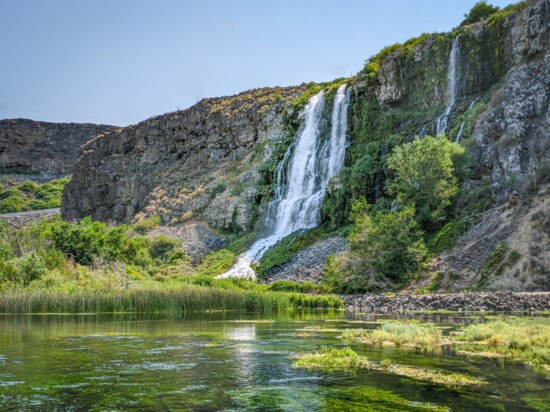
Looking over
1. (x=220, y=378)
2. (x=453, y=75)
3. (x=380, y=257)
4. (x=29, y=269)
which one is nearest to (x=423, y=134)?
(x=453, y=75)

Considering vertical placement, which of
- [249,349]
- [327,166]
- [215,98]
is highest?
[215,98]

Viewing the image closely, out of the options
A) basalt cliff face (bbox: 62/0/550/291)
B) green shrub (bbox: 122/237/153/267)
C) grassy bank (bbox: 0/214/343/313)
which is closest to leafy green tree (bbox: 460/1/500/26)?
basalt cliff face (bbox: 62/0/550/291)

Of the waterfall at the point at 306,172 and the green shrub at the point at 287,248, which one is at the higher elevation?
the waterfall at the point at 306,172

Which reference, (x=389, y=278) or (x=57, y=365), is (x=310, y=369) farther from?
(x=389, y=278)

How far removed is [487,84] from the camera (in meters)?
53.2

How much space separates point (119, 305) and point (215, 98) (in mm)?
66619

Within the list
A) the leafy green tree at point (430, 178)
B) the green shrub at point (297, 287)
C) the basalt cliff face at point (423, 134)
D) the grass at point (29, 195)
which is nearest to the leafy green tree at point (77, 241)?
the green shrub at point (297, 287)

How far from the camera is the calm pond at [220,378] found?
9375mm

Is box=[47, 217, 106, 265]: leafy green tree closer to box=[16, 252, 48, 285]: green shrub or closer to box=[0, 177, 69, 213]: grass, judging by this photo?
box=[16, 252, 48, 285]: green shrub

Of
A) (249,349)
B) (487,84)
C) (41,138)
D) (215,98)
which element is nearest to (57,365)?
(249,349)

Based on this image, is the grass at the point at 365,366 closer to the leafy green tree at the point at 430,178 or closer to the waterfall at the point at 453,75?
the leafy green tree at the point at 430,178

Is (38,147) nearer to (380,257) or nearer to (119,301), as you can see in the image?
(380,257)

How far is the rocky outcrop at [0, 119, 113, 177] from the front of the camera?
159375 mm

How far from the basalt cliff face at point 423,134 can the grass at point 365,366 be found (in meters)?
21.9
